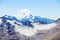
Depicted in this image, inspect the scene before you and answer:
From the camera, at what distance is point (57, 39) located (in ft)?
354

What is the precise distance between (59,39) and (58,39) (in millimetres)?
3591

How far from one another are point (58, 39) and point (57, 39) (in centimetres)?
459

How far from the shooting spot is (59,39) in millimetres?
108625

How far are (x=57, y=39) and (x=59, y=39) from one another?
1703 millimetres

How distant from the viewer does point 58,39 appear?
112 metres
